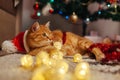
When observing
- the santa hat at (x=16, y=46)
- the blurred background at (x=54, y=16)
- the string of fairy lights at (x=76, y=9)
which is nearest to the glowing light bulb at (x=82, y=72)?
the santa hat at (x=16, y=46)

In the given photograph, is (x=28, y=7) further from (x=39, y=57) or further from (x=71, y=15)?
(x=39, y=57)

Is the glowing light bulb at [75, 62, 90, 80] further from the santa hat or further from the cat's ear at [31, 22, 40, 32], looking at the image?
the santa hat

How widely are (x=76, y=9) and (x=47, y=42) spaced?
1262 millimetres

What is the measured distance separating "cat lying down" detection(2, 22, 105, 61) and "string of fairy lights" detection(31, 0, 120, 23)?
1003mm

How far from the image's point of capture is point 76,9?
2479mm

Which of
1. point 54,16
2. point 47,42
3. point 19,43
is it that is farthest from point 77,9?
point 47,42

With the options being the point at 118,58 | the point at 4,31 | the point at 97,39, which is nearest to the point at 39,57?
the point at 118,58

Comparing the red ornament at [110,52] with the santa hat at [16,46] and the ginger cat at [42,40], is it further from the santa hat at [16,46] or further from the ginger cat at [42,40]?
the santa hat at [16,46]

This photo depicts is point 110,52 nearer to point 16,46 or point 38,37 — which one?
point 38,37

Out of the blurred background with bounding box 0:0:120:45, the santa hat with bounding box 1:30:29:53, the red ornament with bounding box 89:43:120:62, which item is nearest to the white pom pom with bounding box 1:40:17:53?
the santa hat with bounding box 1:30:29:53

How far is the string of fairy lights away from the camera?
7.97 feet

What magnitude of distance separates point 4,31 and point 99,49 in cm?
111

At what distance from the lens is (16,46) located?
1.46m

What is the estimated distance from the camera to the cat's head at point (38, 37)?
128cm
